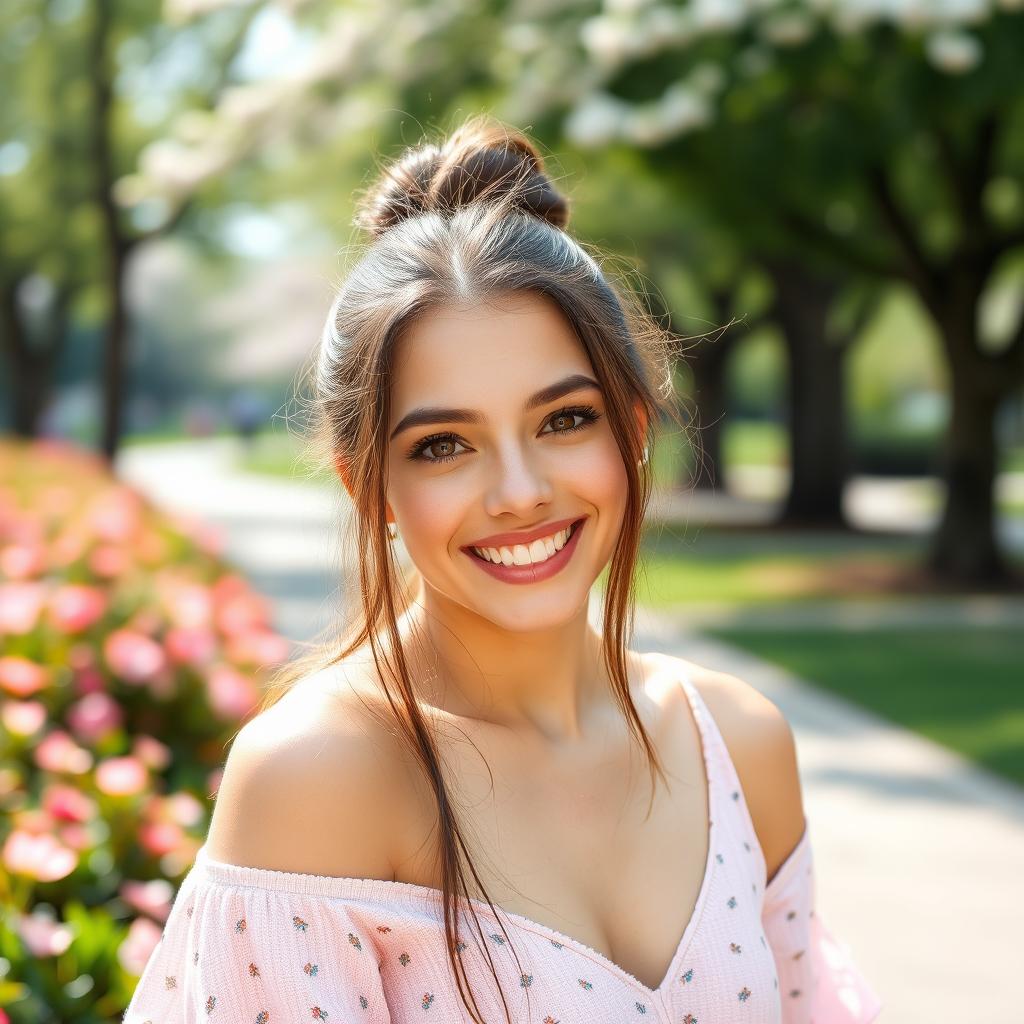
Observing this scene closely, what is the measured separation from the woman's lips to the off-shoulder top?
1.36ft

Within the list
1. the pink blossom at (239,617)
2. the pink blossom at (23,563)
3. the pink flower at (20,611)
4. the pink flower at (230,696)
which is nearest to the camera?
the pink flower at (230,696)

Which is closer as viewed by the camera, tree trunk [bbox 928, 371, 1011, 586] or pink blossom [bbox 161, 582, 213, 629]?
pink blossom [bbox 161, 582, 213, 629]

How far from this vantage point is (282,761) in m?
1.70

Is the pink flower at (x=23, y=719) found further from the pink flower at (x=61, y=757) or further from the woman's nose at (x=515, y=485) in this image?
the woman's nose at (x=515, y=485)

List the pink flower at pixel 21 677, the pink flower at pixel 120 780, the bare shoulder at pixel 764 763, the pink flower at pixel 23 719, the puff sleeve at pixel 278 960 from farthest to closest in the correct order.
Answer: the pink flower at pixel 21 677, the pink flower at pixel 23 719, the pink flower at pixel 120 780, the bare shoulder at pixel 764 763, the puff sleeve at pixel 278 960

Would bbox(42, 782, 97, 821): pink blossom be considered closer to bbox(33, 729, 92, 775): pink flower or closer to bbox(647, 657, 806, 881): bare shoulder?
bbox(33, 729, 92, 775): pink flower

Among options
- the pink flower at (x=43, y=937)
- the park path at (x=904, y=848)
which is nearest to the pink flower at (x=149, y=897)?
the pink flower at (x=43, y=937)

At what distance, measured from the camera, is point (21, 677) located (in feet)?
11.4

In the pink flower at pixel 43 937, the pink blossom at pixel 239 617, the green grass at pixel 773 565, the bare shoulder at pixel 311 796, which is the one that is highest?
the bare shoulder at pixel 311 796

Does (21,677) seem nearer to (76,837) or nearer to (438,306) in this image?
(76,837)

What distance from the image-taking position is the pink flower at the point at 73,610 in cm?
388

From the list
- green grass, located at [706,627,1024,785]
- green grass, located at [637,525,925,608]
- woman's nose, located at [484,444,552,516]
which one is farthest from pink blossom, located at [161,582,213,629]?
green grass, located at [637,525,925,608]

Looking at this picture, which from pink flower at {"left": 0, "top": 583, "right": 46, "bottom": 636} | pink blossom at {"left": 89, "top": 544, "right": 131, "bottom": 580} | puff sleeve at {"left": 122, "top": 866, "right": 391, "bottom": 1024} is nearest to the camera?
puff sleeve at {"left": 122, "top": 866, "right": 391, "bottom": 1024}

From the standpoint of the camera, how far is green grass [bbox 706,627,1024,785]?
7523mm
